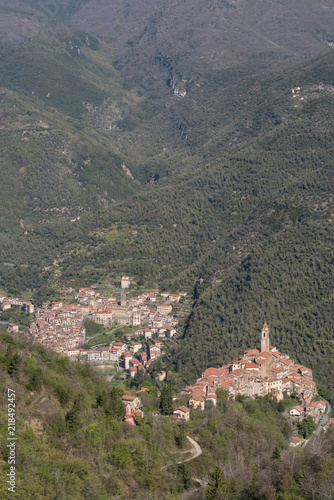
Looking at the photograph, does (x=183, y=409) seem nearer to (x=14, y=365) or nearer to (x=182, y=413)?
(x=182, y=413)

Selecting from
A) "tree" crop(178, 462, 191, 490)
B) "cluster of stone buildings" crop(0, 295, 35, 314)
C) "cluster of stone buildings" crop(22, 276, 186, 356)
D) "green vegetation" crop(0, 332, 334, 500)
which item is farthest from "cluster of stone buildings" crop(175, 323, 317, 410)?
"cluster of stone buildings" crop(0, 295, 35, 314)

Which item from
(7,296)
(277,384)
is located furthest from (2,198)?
(277,384)

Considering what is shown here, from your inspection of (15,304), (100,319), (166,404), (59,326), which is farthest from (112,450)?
(15,304)

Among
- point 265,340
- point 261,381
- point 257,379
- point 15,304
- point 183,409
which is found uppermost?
point 15,304

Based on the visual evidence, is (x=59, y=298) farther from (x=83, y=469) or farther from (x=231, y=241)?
(x=83, y=469)

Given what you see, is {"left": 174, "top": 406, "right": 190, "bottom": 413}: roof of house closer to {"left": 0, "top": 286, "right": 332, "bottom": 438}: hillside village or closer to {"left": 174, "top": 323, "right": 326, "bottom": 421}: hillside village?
{"left": 0, "top": 286, "right": 332, "bottom": 438}: hillside village

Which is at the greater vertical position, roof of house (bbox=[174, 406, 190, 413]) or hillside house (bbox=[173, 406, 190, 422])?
roof of house (bbox=[174, 406, 190, 413])
